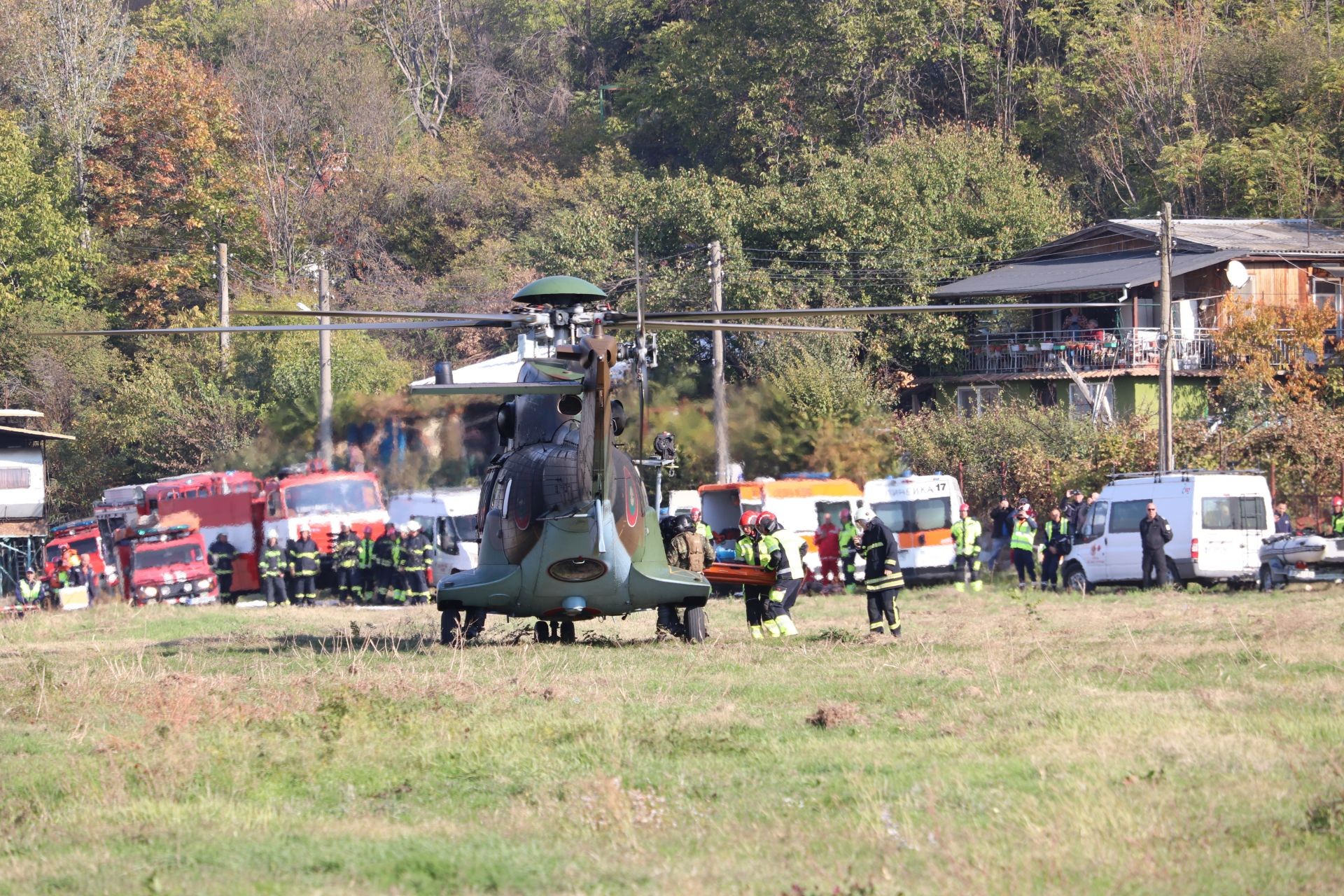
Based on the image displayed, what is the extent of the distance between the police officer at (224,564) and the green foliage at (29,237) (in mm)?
23982

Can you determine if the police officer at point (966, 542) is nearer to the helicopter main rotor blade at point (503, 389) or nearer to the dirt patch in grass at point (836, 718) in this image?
the helicopter main rotor blade at point (503, 389)

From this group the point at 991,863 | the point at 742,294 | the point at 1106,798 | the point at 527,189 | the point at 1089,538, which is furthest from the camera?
the point at 527,189

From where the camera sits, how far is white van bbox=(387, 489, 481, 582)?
30.7 m

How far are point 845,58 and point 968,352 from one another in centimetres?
1545

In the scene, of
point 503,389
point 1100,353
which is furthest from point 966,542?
point 1100,353

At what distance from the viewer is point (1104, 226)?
46312 mm

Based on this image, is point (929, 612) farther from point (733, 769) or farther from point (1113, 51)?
point (1113, 51)

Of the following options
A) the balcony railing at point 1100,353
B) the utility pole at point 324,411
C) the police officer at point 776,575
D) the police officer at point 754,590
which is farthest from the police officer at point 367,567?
the balcony railing at point 1100,353

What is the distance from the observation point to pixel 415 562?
29344 millimetres

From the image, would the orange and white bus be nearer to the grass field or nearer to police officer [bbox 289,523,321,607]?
police officer [bbox 289,523,321,607]

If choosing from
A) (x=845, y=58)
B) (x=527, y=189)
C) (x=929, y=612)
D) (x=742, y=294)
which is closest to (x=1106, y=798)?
(x=929, y=612)

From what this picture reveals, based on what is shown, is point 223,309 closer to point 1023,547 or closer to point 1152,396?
point 1152,396

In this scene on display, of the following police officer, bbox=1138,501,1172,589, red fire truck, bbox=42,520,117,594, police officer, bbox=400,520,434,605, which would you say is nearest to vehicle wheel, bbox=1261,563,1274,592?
police officer, bbox=1138,501,1172,589

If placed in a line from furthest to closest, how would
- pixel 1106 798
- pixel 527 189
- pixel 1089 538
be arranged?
1. pixel 527 189
2. pixel 1089 538
3. pixel 1106 798
